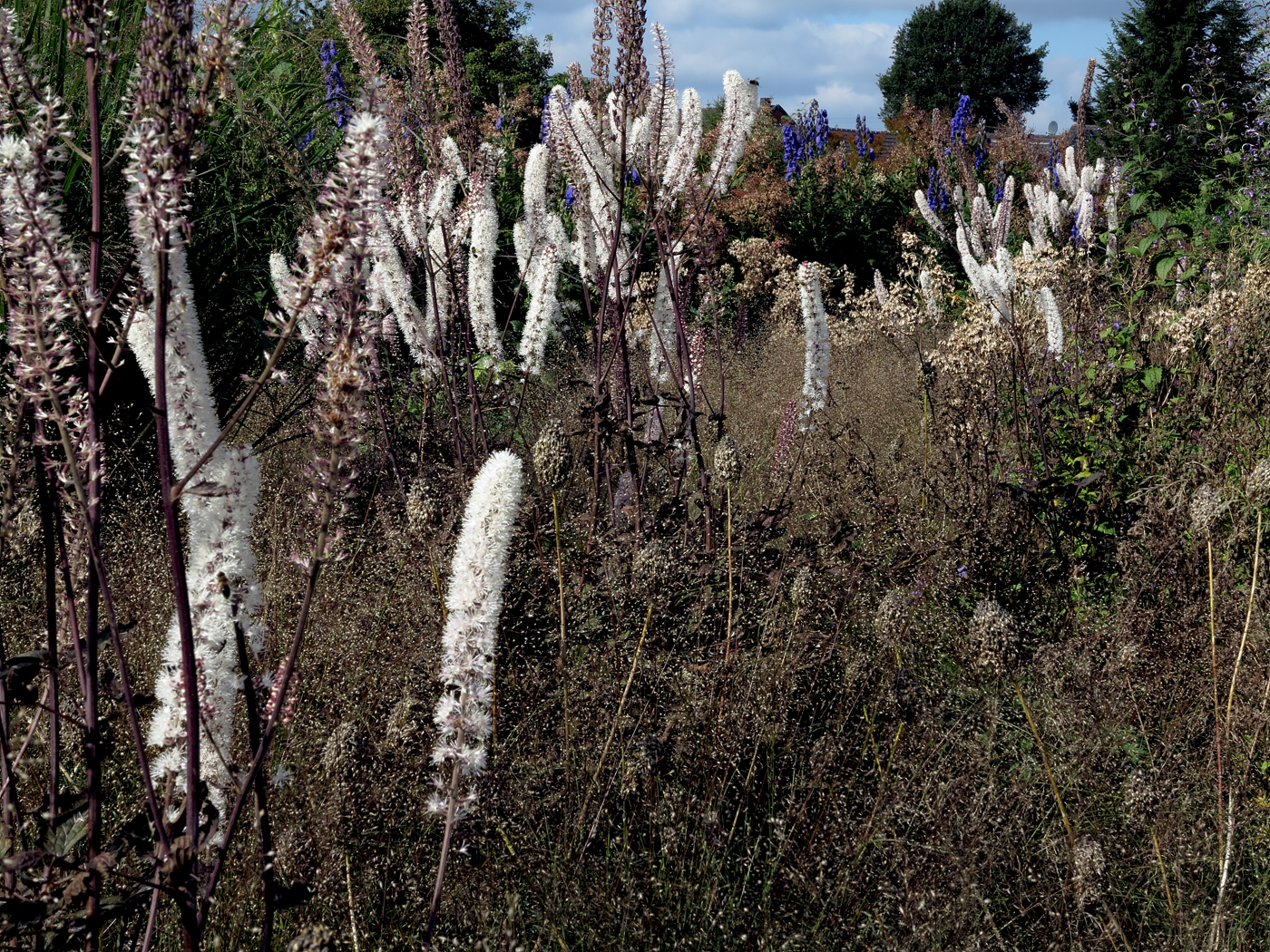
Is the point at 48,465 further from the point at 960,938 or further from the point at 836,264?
the point at 836,264

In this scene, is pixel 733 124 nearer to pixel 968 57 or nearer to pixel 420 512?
pixel 420 512

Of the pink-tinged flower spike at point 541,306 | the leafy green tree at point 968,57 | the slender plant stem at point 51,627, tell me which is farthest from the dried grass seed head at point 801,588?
the leafy green tree at point 968,57

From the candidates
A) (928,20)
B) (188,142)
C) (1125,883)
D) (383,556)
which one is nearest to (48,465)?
(188,142)

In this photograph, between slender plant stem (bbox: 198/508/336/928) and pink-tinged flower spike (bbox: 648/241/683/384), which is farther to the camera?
pink-tinged flower spike (bbox: 648/241/683/384)

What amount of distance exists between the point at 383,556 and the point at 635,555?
944mm

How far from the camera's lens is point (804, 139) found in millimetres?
14875

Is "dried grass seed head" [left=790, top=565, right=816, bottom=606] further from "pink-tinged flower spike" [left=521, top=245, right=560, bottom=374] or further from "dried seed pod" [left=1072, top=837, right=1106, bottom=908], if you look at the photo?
"pink-tinged flower spike" [left=521, top=245, right=560, bottom=374]

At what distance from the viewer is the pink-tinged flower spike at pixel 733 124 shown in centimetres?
334

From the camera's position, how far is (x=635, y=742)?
7.30 feet

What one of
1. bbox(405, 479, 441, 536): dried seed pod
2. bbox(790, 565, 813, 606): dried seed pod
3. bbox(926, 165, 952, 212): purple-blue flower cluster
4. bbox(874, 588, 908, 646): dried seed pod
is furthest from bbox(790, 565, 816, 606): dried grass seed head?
bbox(926, 165, 952, 212): purple-blue flower cluster

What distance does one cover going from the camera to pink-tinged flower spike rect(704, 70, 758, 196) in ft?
11.0

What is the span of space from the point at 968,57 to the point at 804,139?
40214 millimetres

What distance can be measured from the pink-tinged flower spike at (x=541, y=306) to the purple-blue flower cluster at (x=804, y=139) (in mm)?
10733

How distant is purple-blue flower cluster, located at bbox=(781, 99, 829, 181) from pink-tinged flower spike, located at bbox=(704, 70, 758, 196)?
10459mm
